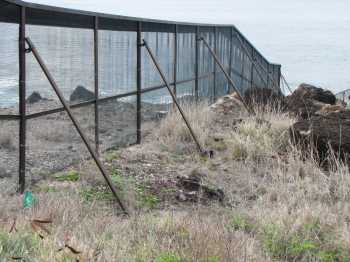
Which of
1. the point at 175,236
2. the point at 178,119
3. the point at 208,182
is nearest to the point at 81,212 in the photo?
the point at 175,236

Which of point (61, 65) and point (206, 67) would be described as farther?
point (206, 67)

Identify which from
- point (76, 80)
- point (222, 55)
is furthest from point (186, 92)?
point (76, 80)

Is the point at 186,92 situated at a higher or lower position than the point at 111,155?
higher

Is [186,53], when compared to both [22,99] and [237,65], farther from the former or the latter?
[22,99]

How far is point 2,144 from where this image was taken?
Answer: 8250 millimetres

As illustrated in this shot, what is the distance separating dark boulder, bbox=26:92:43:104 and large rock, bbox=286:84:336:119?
8056 mm

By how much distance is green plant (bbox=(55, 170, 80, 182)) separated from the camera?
29.2ft

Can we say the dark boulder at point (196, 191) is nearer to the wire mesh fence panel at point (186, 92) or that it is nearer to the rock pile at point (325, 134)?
the rock pile at point (325, 134)

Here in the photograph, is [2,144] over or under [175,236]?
over

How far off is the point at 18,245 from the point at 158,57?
9.46 meters

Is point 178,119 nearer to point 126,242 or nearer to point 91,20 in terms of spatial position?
point 91,20

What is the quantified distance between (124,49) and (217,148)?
226 cm

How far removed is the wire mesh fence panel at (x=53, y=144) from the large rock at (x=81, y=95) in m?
0.14

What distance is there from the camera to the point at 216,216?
23.6 ft
